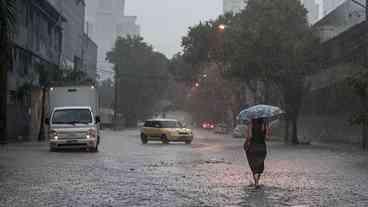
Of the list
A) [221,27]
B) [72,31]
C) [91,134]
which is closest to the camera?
[91,134]

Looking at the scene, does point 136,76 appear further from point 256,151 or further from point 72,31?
point 256,151

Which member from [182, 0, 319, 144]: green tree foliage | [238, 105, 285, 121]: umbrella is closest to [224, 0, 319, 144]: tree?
[182, 0, 319, 144]: green tree foliage

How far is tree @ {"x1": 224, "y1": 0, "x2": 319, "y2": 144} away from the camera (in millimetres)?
47594

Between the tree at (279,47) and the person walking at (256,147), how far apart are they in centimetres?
3049

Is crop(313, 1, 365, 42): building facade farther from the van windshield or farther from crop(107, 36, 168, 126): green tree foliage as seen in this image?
crop(107, 36, 168, 126): green tree foliage

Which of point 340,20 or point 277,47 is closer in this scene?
point 277,47

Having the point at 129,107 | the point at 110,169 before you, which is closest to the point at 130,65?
the point at 129,107

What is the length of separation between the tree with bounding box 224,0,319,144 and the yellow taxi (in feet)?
20.8

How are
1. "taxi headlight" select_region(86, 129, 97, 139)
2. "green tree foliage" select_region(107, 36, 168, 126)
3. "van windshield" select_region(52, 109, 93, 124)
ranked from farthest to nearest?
"green tree foliage" select_region(107, 36, 168, 126) → "van windshield" select_region(52, 109, 93, 124) → "taxi headlight" select_region(86, 129, 97, 139)

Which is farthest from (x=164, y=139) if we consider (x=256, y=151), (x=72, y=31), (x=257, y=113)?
(x=72, y=31)

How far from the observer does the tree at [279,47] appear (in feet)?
156

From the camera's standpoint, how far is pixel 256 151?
17016 millimetres

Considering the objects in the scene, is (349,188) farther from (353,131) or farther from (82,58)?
(82,58)

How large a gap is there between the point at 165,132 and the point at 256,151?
1159 inches
